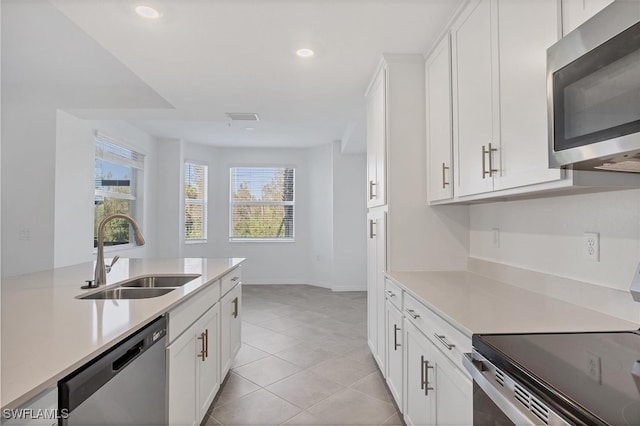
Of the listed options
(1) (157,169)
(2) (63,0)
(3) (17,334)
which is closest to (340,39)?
(2) (63,0)

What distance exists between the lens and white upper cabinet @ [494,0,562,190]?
4.27 ft

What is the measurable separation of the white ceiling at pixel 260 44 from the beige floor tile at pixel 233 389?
242 centimetres

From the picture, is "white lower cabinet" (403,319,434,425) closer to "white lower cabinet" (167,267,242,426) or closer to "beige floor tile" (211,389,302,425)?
"beige floor tile" (211,389,302,425)

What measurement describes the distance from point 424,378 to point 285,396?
1290 millimetres

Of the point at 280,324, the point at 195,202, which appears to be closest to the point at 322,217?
the point at 195,202

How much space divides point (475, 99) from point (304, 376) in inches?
93.3

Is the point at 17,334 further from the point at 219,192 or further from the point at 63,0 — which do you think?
the point at 219,192

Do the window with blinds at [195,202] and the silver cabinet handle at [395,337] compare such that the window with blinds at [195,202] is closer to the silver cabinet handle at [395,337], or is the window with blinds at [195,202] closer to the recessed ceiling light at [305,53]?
the recessed ceiling light at [305,53]

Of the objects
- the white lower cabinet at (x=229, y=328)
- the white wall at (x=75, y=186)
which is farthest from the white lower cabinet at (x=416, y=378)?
the white wall at (x=75, y=186)

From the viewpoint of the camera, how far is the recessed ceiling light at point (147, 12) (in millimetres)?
2016

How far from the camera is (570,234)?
5.26 feet

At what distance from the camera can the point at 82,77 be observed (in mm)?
3443

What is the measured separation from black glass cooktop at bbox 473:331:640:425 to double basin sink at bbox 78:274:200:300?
1.65 m

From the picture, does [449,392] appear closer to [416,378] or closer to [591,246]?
[416,378]
